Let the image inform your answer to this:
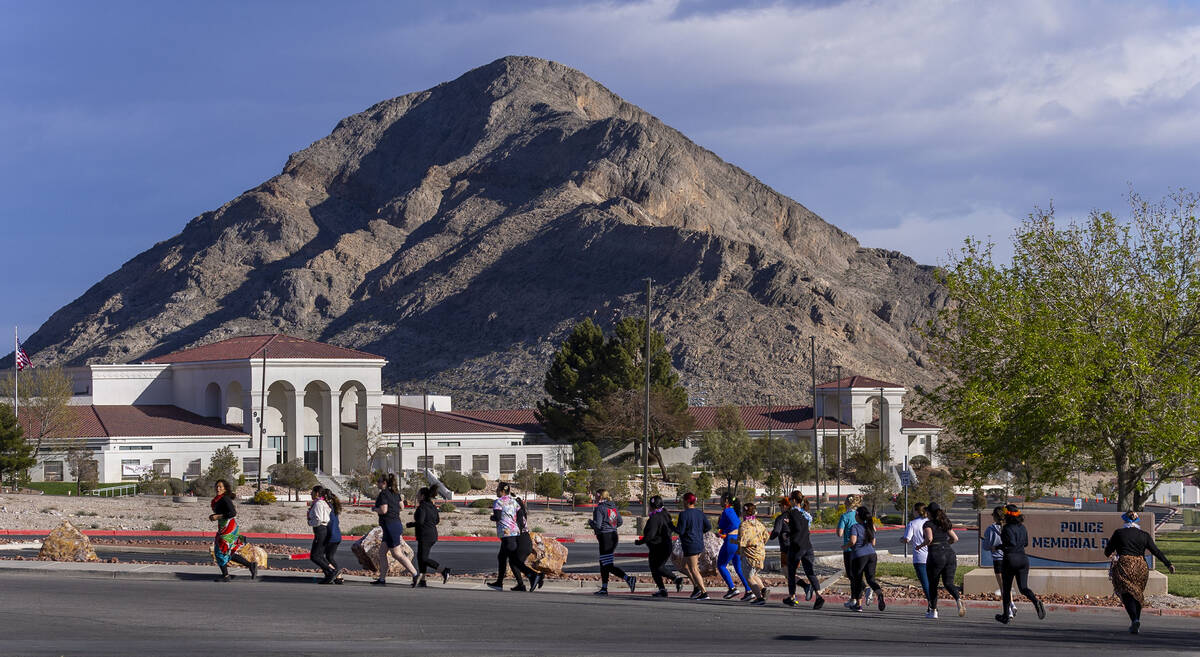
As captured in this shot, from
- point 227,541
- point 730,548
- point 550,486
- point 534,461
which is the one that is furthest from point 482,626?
point 534,461

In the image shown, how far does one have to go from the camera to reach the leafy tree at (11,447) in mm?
56906

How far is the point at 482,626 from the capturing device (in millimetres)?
16750

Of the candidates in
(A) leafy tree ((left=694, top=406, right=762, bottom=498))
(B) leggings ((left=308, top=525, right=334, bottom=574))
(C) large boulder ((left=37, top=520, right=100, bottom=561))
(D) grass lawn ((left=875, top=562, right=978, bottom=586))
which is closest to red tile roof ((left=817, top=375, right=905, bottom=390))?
(A) leafy tree ((left=694, top=406, right=762, bottom=498))

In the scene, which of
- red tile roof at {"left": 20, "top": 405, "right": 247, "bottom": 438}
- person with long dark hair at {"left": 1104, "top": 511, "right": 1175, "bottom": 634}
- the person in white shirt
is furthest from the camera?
red tile roof at {"left": 20, "top": 405, "right": 247, "bottom": 438}

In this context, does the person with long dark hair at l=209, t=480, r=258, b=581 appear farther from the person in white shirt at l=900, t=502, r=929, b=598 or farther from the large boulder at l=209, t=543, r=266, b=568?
the person in white shirt at l=900, t=502, r=929, b=598

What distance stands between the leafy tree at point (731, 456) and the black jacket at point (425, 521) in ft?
166

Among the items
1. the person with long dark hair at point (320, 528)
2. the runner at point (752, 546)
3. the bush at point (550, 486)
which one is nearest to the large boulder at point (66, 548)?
the person with long dark hair at point (320, 528)

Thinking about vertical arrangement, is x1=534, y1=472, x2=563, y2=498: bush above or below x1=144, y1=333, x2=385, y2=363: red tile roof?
below

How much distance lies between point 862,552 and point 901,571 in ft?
23.4

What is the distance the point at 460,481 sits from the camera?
72.1 m

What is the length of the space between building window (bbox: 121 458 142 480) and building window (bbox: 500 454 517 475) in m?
22.0

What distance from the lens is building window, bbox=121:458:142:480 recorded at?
68.9 meters

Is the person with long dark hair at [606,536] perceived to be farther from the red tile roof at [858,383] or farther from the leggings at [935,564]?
the red tile roof at [858,383]

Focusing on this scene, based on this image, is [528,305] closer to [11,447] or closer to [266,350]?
[266,350]
